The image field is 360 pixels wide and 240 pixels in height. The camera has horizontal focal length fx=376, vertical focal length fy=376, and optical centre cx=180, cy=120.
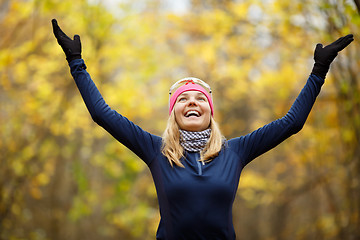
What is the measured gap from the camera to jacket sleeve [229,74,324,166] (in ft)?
7.11

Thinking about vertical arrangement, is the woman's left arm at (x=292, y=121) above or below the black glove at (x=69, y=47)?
below

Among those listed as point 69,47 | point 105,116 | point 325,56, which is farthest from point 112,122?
point 325,56

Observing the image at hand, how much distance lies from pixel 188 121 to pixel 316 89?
0.78 metres

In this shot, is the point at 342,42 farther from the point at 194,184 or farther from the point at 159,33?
the point at 159,33

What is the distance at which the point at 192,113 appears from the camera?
7.39 ft

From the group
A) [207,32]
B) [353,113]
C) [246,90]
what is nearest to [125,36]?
[207,32]

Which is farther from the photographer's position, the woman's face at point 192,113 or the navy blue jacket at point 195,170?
the woman's face at point 192,113

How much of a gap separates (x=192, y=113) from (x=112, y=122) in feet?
1.57

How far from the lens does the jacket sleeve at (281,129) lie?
7.11 feet

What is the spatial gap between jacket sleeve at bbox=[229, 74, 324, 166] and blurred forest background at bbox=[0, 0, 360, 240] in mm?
2583

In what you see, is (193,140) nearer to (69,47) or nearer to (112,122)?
(112,122)

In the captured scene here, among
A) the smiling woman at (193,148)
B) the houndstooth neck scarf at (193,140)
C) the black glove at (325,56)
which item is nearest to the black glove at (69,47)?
the smiling woman at (193,148)

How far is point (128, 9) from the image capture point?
807cm

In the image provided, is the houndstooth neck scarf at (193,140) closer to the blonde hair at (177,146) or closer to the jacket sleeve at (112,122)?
the blonde hair at (177,146)
